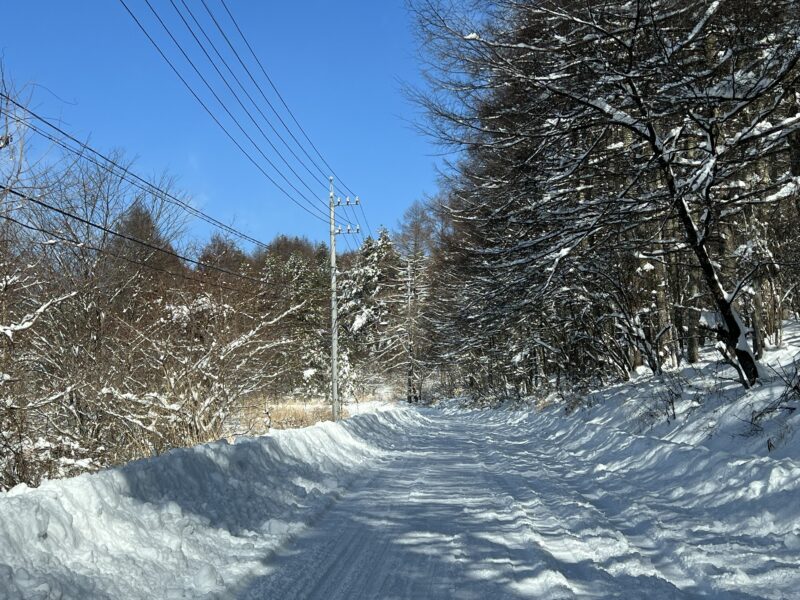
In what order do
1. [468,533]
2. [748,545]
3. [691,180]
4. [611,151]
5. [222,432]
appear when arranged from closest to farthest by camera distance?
1. [748,545]
2. [468,533]
3. [691,180]
4. [611,151]
5. [222,432]

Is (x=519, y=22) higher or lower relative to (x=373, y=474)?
higher

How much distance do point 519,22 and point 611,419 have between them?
884 centimetres

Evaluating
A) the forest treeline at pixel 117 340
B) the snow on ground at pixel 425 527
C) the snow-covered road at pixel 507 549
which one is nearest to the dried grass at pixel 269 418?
the forest treeline at pixel 117 340

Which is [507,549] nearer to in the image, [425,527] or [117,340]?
[425,527]

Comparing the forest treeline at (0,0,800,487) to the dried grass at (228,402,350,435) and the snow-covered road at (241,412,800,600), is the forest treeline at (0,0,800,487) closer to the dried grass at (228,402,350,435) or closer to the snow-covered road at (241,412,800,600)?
the dried grass at (228,402,350,435)

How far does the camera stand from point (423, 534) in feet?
18.9

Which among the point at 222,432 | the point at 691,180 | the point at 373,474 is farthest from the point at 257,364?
the point at 691,180

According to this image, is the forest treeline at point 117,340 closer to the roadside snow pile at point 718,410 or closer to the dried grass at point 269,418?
the dried grass at point 269,418

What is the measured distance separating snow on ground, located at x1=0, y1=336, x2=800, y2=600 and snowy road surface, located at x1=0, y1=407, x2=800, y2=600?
0.02 m

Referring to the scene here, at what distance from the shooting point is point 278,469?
8.55m

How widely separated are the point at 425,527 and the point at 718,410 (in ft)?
18.9

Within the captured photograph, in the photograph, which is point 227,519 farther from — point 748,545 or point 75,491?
point 748,545

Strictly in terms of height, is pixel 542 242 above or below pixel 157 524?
above

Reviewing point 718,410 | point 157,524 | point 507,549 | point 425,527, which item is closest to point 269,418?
point 425,527
